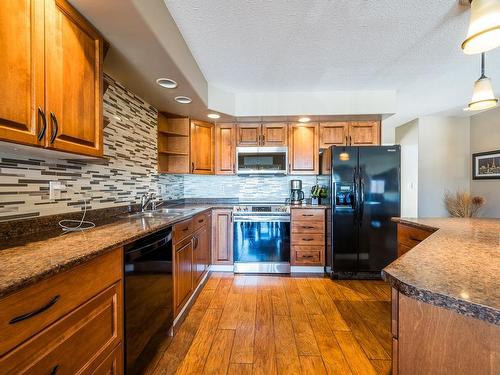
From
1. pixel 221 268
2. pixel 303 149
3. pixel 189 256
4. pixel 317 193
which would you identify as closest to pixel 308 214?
pixel 317 193

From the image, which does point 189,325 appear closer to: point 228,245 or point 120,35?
point 228,245

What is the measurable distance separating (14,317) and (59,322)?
0.19 meters

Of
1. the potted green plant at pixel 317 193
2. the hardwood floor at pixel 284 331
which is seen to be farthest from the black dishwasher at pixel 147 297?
the potted green plant at pixel 317 193

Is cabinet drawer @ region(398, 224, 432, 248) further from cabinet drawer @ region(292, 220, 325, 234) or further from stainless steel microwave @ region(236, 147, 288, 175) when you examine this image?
stainless steel microwave @ region(236, 147, 288, 175)

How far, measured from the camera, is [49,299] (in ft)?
2.55

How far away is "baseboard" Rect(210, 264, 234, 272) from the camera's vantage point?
3.16 m

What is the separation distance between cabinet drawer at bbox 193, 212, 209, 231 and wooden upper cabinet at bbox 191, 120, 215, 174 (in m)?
0.75

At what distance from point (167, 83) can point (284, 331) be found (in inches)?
94.9

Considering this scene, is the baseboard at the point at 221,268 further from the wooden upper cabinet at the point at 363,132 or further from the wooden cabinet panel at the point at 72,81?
the wooden upper cabinet at the point at 363,132

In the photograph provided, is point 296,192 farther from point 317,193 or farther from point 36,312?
point 36,312

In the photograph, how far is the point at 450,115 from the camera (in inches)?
167

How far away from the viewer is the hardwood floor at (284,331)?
1.53m

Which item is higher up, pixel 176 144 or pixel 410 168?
pixel 176 144

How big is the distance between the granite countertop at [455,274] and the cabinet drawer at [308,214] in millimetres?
1835
